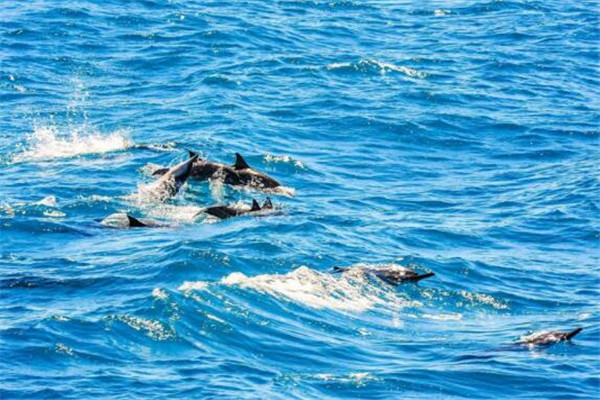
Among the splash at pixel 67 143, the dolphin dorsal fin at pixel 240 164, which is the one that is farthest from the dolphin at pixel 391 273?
the splash at pixel 67 143

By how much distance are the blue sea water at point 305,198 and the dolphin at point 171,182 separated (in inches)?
16.4

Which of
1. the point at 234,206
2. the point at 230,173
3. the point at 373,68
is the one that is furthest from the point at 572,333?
the point at 373,68

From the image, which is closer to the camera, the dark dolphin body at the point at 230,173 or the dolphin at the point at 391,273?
the dolphin at the point at 391,273

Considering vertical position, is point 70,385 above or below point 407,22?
below

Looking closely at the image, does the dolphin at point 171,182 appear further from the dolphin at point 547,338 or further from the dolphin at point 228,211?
the dolphin at point 547,338

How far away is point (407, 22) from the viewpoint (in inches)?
1841

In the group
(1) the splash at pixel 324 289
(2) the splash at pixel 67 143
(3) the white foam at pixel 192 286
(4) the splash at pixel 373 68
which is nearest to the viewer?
(3) the white foam at pixel 192 286

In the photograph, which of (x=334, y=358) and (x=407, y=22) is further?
(x=407, y=22)

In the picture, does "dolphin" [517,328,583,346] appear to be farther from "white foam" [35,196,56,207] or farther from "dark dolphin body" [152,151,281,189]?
"white foam" [35,196,56,207]

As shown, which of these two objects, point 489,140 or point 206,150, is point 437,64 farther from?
point 206,150

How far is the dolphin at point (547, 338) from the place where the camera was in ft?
63.2

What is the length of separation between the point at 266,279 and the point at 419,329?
2.93m

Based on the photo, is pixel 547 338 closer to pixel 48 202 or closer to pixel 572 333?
pixel 572 333

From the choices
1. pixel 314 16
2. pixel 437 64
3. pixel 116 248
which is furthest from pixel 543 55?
pixel 116 248
